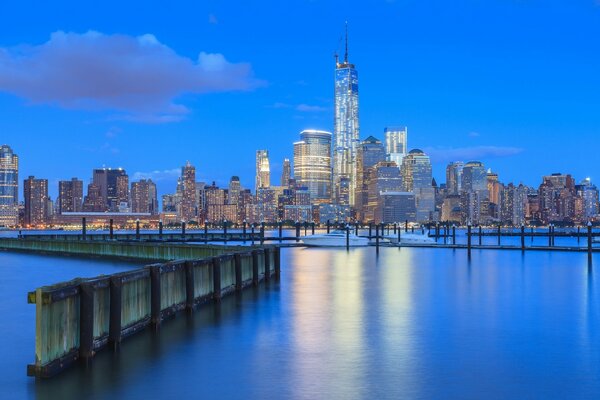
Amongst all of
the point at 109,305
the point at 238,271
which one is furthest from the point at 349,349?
the point at 238,271

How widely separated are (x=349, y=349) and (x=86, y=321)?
23.2ft

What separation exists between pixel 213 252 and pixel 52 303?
25963mm

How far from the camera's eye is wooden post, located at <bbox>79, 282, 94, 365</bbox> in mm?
15281

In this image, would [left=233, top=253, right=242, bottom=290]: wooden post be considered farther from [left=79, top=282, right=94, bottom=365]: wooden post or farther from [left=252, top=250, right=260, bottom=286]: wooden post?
[left=79, top=282, right=94, bottom=365]: wooden post

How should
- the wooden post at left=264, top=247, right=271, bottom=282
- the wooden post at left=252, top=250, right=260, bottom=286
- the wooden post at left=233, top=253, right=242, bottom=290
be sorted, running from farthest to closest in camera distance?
the wooden post at left=264, top=247, right=271, bottom=282 → the wooden post at left=252, top=250, right=260, bottom=286 → the wooden post at left=233, top=253, right=242, bottom=290

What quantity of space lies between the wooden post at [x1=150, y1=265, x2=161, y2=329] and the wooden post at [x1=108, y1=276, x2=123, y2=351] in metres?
2.78

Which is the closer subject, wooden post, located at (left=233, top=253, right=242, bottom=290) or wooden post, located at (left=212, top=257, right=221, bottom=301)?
wooden post, located at (left=212, top=257, right=221, bottom=301)

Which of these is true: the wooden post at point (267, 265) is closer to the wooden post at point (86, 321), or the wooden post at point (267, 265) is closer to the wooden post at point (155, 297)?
the wooden post at point (155, 297)

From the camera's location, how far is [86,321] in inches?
606

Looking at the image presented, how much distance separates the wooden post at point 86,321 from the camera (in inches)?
602

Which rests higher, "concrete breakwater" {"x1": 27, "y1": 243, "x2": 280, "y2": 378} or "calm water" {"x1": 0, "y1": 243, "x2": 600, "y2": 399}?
"concrete breakwater" {"x1": 27, "y1": 243, "x2": 280, "y2": 378}

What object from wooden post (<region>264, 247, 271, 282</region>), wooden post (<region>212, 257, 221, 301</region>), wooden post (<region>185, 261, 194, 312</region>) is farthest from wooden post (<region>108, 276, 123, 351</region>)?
wooden post (<region>264, 247, 271, 282</region>)

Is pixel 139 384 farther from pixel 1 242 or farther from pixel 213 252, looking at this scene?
pixel 1 242

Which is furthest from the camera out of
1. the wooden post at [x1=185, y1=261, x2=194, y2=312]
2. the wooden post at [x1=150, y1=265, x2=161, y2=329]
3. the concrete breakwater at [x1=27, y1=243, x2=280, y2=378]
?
the wooden post at [x1=185, y1=261, x2=194, y2=312]
